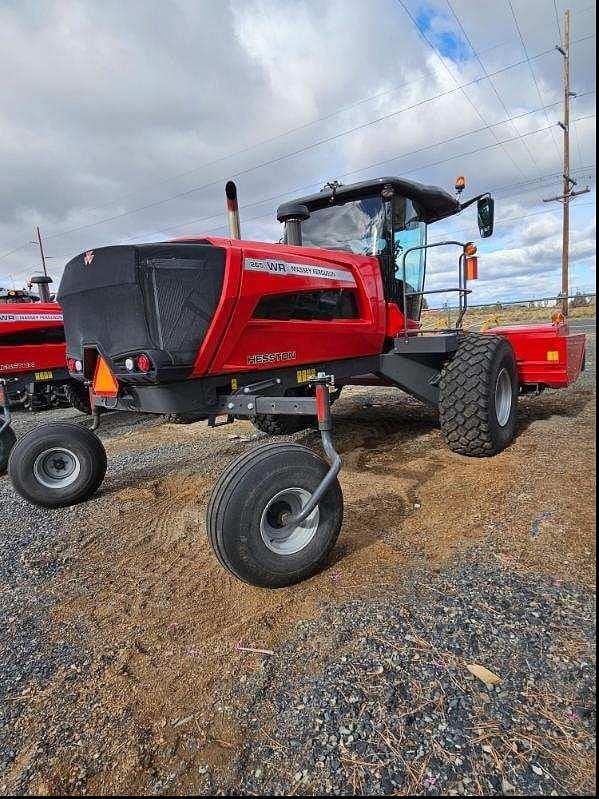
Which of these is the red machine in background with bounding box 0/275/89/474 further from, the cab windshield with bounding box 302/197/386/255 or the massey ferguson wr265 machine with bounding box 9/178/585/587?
the cab windshield with bounding box 302/197/386/255

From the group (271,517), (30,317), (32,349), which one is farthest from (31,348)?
(271,517)

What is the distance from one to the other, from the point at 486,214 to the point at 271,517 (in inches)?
160

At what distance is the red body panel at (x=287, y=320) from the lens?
3064mm

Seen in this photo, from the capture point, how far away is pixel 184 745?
5.65 feet

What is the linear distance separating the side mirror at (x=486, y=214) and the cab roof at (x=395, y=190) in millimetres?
313

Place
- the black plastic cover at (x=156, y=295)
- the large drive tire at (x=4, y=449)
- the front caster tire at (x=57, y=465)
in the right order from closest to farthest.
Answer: the black plastic cover at (x=156, y=295)
the front caster tire at (x=57, y=465)
the large drive tire at (x=4, y=449)

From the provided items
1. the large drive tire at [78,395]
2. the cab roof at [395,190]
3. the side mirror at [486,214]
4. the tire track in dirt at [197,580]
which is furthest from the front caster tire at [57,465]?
the side mirror at [486,214]

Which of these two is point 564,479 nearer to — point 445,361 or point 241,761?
point 445,361

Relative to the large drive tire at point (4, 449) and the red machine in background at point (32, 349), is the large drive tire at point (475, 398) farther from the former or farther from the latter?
the red machine in background at point (32, 349)

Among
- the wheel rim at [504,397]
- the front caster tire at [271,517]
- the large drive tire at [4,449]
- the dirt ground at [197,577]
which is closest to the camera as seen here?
the dirt ground at [197,577]

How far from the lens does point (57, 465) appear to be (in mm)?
4266

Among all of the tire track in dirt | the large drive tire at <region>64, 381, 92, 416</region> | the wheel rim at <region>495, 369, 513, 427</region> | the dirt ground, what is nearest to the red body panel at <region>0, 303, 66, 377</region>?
the large drive tire at <region>64, 381, 92, 416</region>

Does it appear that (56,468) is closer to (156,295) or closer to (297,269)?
(156,295)

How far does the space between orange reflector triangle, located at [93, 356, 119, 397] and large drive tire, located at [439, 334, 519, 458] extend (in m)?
2.87
